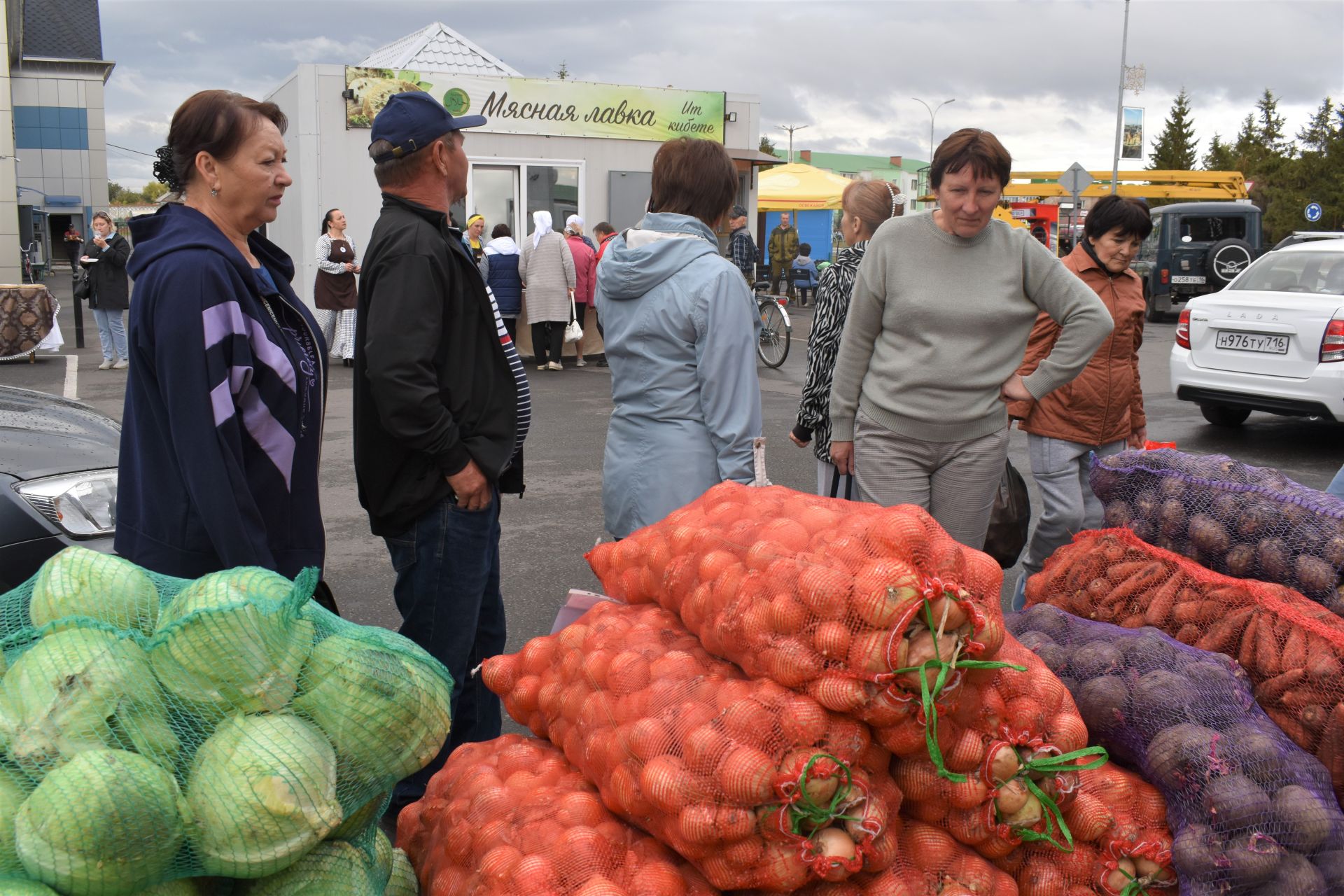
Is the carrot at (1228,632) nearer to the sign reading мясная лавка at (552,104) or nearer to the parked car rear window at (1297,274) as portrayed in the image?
the parked car rear window at (1297,274)

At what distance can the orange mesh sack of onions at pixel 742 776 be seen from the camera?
1.78m

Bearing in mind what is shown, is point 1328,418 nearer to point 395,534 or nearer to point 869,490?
point 869,490

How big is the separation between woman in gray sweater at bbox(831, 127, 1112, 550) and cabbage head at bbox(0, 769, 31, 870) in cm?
259

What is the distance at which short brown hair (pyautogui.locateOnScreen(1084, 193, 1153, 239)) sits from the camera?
4.39 m

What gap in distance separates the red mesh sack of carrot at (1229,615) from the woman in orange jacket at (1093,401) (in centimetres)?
127

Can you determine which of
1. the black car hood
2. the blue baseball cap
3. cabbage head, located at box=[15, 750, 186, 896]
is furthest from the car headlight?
cabbage head, located at box=[15, 750, 186, 896]

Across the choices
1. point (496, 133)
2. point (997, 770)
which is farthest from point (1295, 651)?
point (496, 133)

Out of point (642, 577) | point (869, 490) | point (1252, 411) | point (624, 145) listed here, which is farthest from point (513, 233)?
point (642, 577)

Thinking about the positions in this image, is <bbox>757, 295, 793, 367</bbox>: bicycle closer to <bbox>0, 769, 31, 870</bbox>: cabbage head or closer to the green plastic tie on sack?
the green plastic tie on sack

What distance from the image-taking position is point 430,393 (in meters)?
2.74

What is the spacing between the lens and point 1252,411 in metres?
11.5

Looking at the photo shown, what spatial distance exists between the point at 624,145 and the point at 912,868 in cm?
1641

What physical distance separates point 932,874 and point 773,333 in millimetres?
13402

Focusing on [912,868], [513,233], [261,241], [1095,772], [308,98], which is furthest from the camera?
[513,233]
